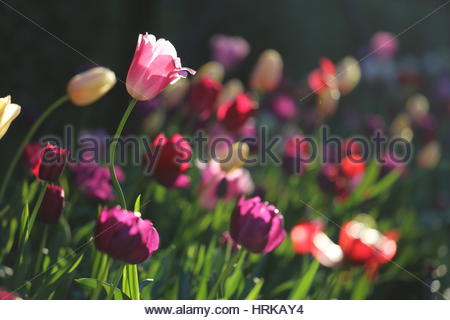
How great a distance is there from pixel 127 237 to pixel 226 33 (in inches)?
127

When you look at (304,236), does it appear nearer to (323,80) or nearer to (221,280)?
(221,280)

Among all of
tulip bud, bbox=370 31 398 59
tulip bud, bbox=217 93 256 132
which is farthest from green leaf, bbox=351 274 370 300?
tulip bud, bbox=370 31 398 59

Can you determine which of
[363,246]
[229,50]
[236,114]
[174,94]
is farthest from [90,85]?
[229,50]

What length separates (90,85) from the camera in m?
1.29

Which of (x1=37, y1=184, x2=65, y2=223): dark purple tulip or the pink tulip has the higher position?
the pink tulip

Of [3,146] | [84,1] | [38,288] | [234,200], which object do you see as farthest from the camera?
[84,1]

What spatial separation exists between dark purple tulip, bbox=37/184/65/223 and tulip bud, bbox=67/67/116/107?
19cm

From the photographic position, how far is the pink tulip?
3.59 feet

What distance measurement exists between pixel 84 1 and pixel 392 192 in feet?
4.34

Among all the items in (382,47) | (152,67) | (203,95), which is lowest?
(203,95)

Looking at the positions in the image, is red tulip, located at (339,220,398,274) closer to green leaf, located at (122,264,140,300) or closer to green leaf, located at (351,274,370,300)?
green leaf, located at (351,274,370,300)

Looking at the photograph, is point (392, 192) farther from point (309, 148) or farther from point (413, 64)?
point (413, 64)

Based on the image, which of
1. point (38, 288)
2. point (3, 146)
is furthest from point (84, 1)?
point (38, 288)
